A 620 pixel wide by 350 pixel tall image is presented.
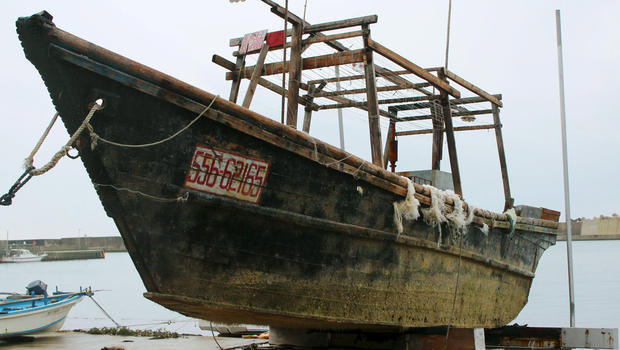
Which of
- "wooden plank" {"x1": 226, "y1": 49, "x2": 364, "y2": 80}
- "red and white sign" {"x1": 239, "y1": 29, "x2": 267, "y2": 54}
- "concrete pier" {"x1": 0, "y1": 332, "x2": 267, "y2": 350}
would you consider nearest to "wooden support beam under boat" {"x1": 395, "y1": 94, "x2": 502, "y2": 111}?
"wooden plank" {"x1": 226, "y1": 49, "x2": 364, "y2": 80}

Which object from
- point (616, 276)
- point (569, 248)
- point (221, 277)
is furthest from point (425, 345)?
point (616, 276)

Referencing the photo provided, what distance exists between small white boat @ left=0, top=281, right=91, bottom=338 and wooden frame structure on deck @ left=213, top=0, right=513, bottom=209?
7324mm

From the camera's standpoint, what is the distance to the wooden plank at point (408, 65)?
20.6 feet

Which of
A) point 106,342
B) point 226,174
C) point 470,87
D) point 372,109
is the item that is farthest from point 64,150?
point 106,342

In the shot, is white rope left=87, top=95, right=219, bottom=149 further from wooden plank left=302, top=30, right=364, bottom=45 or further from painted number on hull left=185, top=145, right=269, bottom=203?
wooden plank left=302, top=30, right=364, bottom=45

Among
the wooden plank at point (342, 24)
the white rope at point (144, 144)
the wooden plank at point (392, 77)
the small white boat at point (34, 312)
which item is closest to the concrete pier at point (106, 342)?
the small white boat at point (34, 312)

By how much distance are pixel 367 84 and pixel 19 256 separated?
84.5m

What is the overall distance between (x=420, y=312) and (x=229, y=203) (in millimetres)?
2743

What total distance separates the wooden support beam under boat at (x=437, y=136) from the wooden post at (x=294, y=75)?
13.3ft

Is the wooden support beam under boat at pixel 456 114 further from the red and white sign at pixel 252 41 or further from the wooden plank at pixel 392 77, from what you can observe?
the red and white sign at pixel 252 41

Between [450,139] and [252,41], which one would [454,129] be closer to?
[450,139]

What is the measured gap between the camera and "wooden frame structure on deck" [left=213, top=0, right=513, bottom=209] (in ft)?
20.3

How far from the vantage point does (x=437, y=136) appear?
10.1 meters

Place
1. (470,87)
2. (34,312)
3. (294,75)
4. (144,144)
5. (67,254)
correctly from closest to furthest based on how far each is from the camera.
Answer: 1. (144,144)
2. (294,75)
3. (470,87)
4. (34,312)
5. (67,254)
